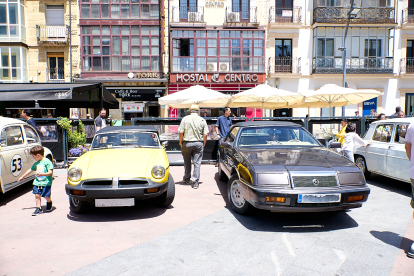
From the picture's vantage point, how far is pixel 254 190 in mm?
4254

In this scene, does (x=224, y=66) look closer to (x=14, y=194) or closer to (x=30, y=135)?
(x=30, y=135)

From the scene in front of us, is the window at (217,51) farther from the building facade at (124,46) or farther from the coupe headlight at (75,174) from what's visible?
the coupe headlight at (75,174)

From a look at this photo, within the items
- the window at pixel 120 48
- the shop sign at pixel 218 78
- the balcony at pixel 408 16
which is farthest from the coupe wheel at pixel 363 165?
the balcony at pixel 408 16

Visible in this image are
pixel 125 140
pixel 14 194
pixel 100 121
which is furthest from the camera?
pixel 100 121

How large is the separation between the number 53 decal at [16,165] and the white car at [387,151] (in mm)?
7617

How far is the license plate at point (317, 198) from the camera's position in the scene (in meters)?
4.09

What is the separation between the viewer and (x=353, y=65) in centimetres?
2370

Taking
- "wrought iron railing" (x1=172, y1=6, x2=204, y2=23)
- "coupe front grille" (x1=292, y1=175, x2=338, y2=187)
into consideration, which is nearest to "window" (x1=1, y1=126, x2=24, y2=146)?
"coupe front grille" (x1=292, y1=175, x2=338, y2=187)

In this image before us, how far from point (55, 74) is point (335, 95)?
65.5 feet

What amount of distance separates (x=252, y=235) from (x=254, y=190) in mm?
615

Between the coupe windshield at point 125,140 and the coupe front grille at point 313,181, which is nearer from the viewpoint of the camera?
the coupe front grille at point 313,181

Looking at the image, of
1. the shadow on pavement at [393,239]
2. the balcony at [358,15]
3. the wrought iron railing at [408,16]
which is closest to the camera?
the shadow on pavement at [393,239]

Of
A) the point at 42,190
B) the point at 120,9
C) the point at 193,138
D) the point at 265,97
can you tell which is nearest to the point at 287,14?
the point at 120,9

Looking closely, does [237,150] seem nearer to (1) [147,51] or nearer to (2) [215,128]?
(2) [215,128]
